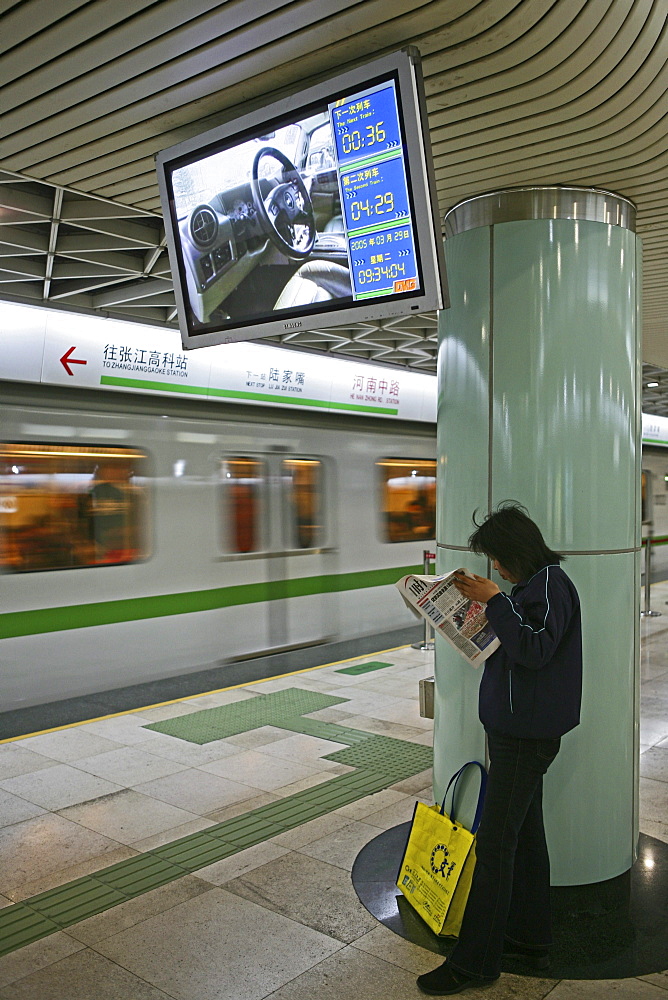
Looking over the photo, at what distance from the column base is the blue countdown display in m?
2.59

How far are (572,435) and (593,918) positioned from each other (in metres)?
2.08

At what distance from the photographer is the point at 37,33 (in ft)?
9.51

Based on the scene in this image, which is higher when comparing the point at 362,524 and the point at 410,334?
the point at 410,334

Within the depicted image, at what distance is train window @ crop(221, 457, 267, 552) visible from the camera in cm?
847

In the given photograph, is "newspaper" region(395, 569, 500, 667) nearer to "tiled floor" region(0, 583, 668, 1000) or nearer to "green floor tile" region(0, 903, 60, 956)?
"tiled floor" region(0, 583, 668, 1000)

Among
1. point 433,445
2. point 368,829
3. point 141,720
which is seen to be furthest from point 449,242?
point 433,445

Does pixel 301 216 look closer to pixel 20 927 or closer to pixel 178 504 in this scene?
pixel 20 927

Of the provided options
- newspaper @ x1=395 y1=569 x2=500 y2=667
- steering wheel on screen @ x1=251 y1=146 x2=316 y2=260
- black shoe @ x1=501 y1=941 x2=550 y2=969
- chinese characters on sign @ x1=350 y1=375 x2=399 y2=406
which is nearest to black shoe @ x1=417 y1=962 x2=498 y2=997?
black shoe @ x1=501 y1=941 x2=550 y2=969

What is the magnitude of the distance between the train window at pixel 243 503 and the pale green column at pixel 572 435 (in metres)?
4.71

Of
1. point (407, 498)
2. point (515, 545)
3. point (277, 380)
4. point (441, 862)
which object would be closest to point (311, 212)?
point (515, 545)

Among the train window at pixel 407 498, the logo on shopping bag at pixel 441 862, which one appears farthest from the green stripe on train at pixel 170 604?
the logo on shopping bag at pixel 441 862

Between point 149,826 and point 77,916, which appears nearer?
point 77,916

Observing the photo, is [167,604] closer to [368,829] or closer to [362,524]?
[362,524]

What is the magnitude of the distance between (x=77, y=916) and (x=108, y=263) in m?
4.63
